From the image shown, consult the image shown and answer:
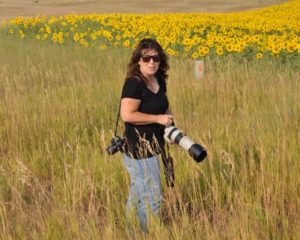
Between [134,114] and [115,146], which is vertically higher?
[134,114]

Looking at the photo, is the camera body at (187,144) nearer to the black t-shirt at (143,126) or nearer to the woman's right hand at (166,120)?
the woman's right hand at (166,120)

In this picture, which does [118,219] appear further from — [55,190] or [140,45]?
[140,45]

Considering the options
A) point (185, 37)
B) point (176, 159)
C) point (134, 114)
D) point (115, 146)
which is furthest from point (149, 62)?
point (185, 37)

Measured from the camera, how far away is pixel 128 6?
36125 millimetres

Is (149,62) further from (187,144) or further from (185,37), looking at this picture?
(185,37)

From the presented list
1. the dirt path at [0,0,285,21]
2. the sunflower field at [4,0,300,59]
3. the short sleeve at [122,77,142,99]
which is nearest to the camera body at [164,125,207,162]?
the short sleeve at [122,77,142,99]

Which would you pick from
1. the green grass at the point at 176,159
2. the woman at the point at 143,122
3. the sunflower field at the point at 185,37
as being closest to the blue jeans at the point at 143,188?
the woman at the point at 143,122

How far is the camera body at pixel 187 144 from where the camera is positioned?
8.36ft

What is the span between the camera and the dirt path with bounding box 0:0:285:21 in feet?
108

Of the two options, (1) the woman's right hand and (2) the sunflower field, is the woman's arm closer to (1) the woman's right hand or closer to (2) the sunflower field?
(1) the woman's right hand

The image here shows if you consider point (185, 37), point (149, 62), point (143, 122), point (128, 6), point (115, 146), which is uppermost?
point (128, 6)

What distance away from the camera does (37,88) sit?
23.1ft

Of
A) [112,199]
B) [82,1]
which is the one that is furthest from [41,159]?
[82,1]

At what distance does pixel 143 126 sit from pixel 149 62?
403mm
